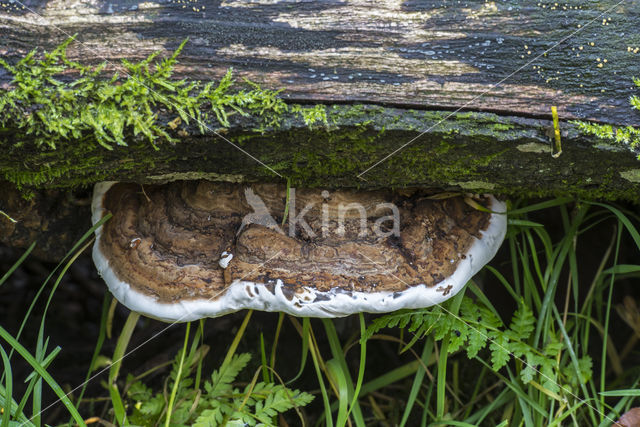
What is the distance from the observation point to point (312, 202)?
180 cm

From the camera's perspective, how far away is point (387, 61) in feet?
4.64

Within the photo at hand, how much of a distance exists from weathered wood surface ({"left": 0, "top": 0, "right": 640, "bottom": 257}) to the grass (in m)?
0.55

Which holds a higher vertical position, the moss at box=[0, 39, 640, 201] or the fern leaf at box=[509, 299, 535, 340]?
the moss at box=[0, 39, 640, 201]

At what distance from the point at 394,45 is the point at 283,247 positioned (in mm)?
737

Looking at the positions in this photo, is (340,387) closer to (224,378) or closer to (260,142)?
(224,378)

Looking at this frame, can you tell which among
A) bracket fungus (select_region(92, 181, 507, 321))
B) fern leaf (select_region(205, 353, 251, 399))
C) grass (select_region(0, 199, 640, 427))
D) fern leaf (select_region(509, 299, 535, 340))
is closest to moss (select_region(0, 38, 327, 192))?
bracket fungus (select_region(92, 181, 507, 321))

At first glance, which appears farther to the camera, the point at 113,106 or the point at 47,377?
the point at 47,377

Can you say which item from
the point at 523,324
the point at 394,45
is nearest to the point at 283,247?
the point at 394,45

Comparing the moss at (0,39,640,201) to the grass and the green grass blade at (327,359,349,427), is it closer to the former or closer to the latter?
the grass

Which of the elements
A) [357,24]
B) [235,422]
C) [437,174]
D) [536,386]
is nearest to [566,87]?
[437,174]

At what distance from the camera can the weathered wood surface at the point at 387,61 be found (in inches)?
54.0

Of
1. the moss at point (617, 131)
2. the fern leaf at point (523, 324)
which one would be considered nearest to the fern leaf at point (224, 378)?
the fern leaf at point (523, 324)

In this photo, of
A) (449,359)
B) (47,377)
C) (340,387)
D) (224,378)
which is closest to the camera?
(47,377)

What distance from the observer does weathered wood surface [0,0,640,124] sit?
1370 mm
